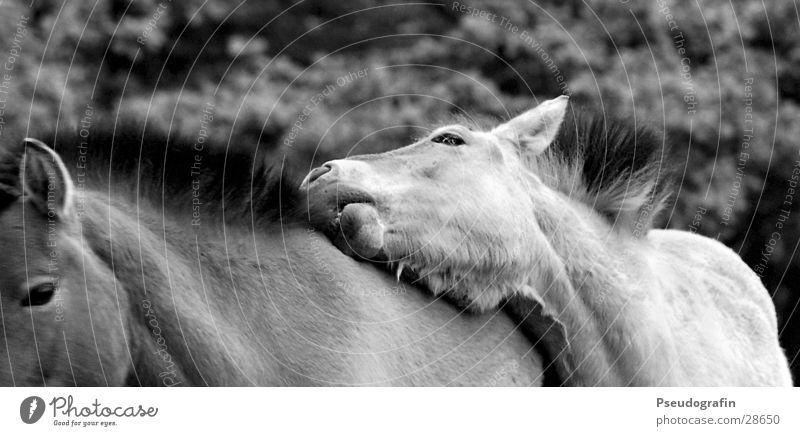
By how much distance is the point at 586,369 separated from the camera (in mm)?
3928

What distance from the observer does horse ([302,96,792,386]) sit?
3.57 m

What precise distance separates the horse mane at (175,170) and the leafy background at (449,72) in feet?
13.1

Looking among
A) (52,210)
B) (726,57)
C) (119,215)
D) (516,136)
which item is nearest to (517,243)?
(516,136)

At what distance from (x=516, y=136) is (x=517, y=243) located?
602 mm

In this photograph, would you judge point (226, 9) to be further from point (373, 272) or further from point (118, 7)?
point (373, 272)

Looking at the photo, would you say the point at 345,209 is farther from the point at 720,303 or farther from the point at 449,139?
the point at 720,303

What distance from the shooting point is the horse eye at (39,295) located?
2.58 m

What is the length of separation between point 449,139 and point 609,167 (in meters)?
0.91

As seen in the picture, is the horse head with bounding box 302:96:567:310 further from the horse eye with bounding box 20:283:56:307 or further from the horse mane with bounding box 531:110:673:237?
the horse eye with bounding box 20:283:56:307

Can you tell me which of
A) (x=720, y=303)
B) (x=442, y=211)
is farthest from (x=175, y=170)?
(x=720, y=303)

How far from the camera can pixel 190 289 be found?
117 inches

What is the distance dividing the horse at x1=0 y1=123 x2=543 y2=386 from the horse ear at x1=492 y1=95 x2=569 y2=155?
2.59 ft

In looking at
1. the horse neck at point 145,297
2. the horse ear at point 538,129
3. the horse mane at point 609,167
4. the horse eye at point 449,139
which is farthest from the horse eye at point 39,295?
the horse mane at point 609,167

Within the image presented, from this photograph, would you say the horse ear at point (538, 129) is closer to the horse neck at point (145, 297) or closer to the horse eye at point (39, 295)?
the horse neck at point (145, 297)
